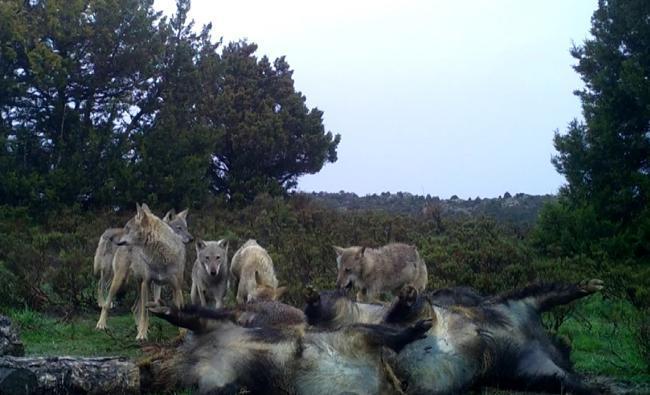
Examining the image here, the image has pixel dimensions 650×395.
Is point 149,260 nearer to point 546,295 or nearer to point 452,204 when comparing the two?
point 546,295

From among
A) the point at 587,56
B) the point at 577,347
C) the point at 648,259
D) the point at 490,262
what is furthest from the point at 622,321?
the point at 587,56

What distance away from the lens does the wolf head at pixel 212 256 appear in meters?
11.0

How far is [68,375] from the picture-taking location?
222 inches

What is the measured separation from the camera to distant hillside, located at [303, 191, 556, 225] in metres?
34.1

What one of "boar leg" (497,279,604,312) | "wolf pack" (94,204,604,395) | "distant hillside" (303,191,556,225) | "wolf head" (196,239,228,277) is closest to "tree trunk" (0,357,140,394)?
"wolf pack" (94,204,604,395)

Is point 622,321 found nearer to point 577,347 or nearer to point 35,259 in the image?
point 577,347

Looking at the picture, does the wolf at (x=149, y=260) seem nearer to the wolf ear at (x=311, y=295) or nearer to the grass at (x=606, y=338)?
the wolf ear at (x=311, y=295)

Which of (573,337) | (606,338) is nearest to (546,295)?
(573,337)

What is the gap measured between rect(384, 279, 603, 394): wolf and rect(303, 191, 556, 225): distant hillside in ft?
83.0

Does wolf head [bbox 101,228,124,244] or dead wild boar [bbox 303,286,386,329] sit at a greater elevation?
wolf head [bbox 101,228,124,244]

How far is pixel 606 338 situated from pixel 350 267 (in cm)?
422

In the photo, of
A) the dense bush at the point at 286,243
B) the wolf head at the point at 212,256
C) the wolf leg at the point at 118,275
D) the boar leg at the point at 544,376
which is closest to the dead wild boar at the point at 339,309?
the boar leg at the point at 544,376

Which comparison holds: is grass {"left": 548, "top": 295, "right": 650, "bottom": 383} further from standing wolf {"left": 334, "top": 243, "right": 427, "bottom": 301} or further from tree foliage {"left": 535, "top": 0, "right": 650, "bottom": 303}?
tree foliage {"left": 535, "top": 0, "right": 650, "bottom": 303}

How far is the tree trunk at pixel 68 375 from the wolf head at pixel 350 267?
21.4 ft
